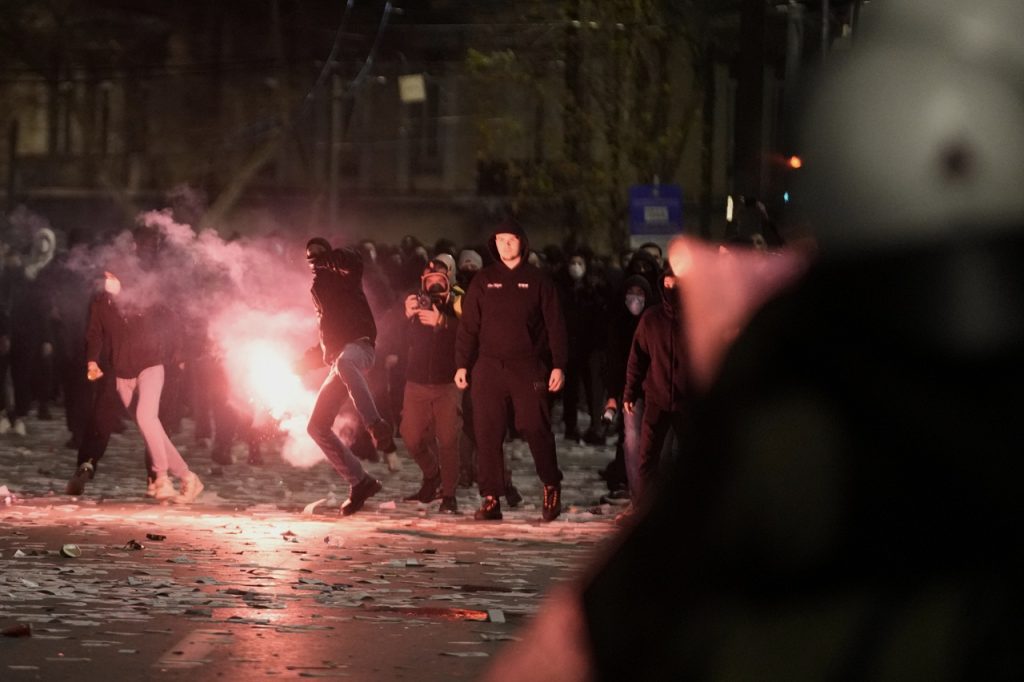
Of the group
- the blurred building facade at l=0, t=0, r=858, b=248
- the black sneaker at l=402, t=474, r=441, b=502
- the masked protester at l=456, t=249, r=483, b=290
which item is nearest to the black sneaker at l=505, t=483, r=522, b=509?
the black sneaker at l=402, t=474, r=441, b=502

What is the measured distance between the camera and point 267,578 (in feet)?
35.6

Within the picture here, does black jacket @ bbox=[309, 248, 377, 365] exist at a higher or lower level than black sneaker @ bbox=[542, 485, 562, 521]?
higher

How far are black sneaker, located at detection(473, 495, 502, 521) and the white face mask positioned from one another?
4328 millimetres

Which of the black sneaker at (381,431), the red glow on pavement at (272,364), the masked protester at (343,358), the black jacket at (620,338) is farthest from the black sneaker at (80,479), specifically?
the black jacket at (620,338)

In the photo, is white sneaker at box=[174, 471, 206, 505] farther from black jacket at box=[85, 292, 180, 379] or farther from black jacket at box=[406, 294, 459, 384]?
black jacket at box=[406, 294, 459, 384]

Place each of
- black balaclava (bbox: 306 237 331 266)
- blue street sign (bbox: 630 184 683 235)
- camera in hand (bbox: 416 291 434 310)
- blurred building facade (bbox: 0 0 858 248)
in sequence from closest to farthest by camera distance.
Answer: black balaclava (bbox: 306 237 331 266) → camera in hand (bbox: 416 291 434 310) → blue street sign (bbox: 630 184 683 235) → blurred building facade (bbox: 0 0 858 248)

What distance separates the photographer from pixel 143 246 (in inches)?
624

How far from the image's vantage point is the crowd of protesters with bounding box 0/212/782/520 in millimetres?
14359

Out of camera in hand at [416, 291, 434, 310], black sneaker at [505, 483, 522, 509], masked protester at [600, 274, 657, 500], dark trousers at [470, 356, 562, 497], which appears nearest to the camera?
dark trousers at [470, 356, 562, 497]

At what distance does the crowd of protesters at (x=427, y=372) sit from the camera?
47.1 feet

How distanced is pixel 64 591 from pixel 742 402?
9.06m

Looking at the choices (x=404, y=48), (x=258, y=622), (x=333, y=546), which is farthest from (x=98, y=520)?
(x=404, y=48)

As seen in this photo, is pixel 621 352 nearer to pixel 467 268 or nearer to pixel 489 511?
pixel 467 268

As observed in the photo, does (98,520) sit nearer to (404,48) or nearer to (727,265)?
(727,265)
